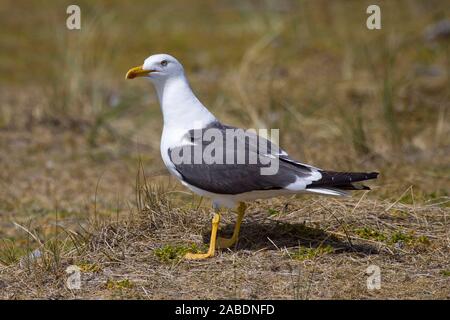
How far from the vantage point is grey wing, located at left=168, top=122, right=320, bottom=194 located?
17.6 ft

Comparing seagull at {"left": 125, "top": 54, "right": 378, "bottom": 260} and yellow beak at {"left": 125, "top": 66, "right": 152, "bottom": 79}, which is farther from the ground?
yellow beak at {"left": 125, "top": 66, "right": 152, "bottom": 79}

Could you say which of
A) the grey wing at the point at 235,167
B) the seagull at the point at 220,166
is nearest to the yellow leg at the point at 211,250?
the seagull at the point at 220,166

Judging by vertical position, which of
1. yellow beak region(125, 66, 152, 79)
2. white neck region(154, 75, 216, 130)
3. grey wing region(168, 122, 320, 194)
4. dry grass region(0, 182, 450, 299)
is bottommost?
dry grass region(0, 182, 450, 299)

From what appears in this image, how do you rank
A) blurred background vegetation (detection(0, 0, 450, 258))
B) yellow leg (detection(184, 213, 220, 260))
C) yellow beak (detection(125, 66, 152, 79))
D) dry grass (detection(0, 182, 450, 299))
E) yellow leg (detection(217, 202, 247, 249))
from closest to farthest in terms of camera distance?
dry grass (detection(0, 182, 450, 299))
yellow leg (detection(184, 213, 220, 260))
yellow leg (detection(217, 202, 247, 249))
yellow beak (detection(125, 66, 152, 79))
blurred background vegetation (detection(0, 0, 450, 258))

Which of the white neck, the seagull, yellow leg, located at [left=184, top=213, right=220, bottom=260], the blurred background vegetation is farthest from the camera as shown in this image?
the blurred background vegetation

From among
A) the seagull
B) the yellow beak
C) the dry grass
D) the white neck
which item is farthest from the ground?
the yellow beak

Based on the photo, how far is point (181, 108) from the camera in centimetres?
Answer: 587

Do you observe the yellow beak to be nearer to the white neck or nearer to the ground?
the white neck

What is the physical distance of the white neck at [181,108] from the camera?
5.83m

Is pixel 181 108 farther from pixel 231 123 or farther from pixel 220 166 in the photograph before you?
pixel 231 123

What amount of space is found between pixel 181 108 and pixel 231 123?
4441mm

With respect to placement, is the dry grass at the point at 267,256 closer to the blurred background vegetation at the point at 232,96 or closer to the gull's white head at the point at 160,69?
the blurred background vegetation at the point at 232,96

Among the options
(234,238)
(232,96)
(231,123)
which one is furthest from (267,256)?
(232,96)

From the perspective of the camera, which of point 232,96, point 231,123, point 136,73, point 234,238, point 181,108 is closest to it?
point 234,238
